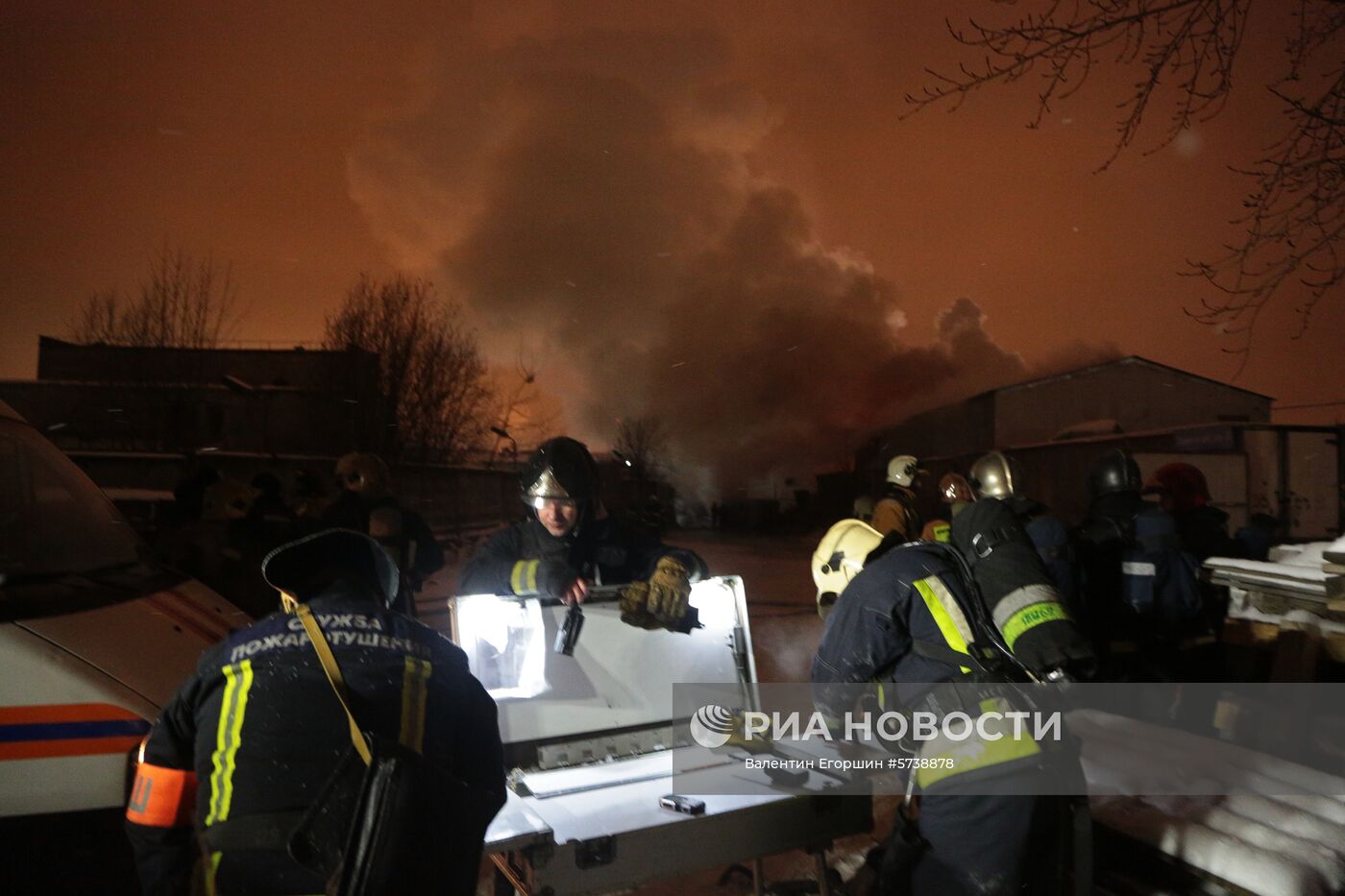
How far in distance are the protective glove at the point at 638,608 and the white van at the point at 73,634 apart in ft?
5.84

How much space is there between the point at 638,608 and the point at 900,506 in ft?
7.77

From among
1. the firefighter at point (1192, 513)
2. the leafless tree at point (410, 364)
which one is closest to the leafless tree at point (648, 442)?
the leafless tree at point (410, 364)

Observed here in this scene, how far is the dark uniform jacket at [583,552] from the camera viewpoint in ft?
12.1

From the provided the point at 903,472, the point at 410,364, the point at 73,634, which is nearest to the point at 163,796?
the point at 73,634

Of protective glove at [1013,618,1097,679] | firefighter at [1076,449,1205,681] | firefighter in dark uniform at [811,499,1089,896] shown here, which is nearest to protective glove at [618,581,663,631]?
firefighter in dark uniform at [811,499,1089,896]

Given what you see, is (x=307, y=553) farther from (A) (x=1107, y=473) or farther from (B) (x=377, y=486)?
(A) (x=1107, y=473)

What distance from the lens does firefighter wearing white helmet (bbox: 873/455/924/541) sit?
473 cm

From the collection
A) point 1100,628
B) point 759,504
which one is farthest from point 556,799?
point 759,504

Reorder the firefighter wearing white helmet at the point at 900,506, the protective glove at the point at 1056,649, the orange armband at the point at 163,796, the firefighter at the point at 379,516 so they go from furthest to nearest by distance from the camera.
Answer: the firefighter at the point at 379,516
the firefighter wearing white helmet at the point at 900,506
the protective glove at the point at 1056,649
the orange armband at the point at 163,796

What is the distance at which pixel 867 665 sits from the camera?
2.90m

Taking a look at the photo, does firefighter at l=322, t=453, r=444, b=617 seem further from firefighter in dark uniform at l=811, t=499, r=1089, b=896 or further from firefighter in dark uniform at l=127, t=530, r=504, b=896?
firefighter in dark uniform at l=811, t=499, r=1089, b=896

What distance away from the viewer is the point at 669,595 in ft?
11.1

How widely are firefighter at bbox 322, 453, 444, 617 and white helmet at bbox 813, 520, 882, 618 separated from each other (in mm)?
2636

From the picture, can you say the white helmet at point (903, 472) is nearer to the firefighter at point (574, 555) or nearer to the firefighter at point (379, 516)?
the firefighter at point (574, 555)
